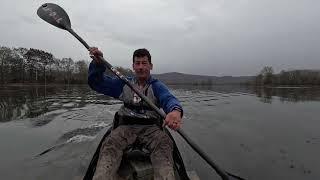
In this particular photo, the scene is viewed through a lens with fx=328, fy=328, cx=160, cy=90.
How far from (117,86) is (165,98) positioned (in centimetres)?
97

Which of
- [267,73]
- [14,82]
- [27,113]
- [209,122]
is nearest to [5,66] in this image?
[14,82]

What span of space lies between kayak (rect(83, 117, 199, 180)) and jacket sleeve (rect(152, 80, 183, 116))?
703mm

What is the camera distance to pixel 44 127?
536 inches

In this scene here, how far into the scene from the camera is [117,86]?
213 inches

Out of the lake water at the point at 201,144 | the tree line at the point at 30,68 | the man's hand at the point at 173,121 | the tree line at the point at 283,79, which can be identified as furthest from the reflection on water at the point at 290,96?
the tree line at the point at 283,79

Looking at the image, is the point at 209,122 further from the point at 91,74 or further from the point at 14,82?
the point at 14,82

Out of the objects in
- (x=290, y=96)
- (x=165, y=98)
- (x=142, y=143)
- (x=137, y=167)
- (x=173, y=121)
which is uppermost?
(x=165, y=98)

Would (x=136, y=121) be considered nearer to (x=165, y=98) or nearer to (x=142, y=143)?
(x=142, y=143)

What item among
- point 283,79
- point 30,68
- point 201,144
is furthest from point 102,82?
point 283,79

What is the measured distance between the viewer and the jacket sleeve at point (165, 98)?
452cm

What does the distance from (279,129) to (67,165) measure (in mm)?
9879

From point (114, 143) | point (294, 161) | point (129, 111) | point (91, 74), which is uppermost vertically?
point (91, 74)

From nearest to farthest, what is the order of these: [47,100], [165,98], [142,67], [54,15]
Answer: [165,98] < [142,67] < [54,15] < [47,100]

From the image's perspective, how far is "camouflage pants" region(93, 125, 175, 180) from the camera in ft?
13.4
